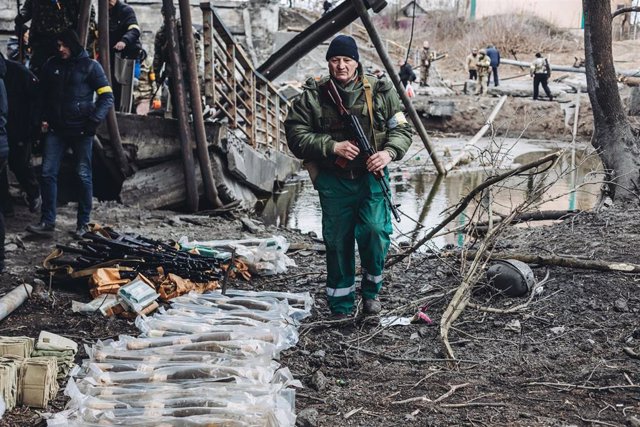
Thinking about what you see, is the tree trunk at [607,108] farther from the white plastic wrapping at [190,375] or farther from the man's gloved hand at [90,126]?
the man's gloved hand at [90,126]

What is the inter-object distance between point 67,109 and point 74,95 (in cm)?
15

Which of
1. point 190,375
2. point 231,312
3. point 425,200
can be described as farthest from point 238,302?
point 425,200

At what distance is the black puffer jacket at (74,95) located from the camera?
7559mm

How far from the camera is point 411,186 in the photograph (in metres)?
15.7

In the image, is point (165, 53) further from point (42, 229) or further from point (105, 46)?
point (42, 229)

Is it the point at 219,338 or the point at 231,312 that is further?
the point at 231,312

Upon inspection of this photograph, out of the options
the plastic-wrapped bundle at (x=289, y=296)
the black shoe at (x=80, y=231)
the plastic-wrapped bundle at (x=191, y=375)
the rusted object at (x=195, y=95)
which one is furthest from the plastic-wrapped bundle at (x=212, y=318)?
the rusted object at (x=195, y=95)

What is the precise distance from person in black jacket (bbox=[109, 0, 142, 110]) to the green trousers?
514 centimetres

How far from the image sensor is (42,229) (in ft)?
25.2

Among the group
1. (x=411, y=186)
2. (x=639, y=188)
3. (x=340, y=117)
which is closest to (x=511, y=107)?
(x=411, y=186)

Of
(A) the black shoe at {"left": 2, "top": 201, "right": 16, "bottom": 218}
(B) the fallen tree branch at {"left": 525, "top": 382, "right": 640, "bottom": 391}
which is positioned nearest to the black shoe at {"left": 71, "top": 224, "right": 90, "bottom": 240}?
(A) the black shoe at {"left": 2, "top": 201, "right": 16, "bottom": 218}

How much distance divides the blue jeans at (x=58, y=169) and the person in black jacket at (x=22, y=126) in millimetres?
317

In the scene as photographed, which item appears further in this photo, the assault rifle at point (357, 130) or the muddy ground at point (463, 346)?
the assault rifle at point (357, 130)

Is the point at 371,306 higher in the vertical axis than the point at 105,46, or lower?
lower
